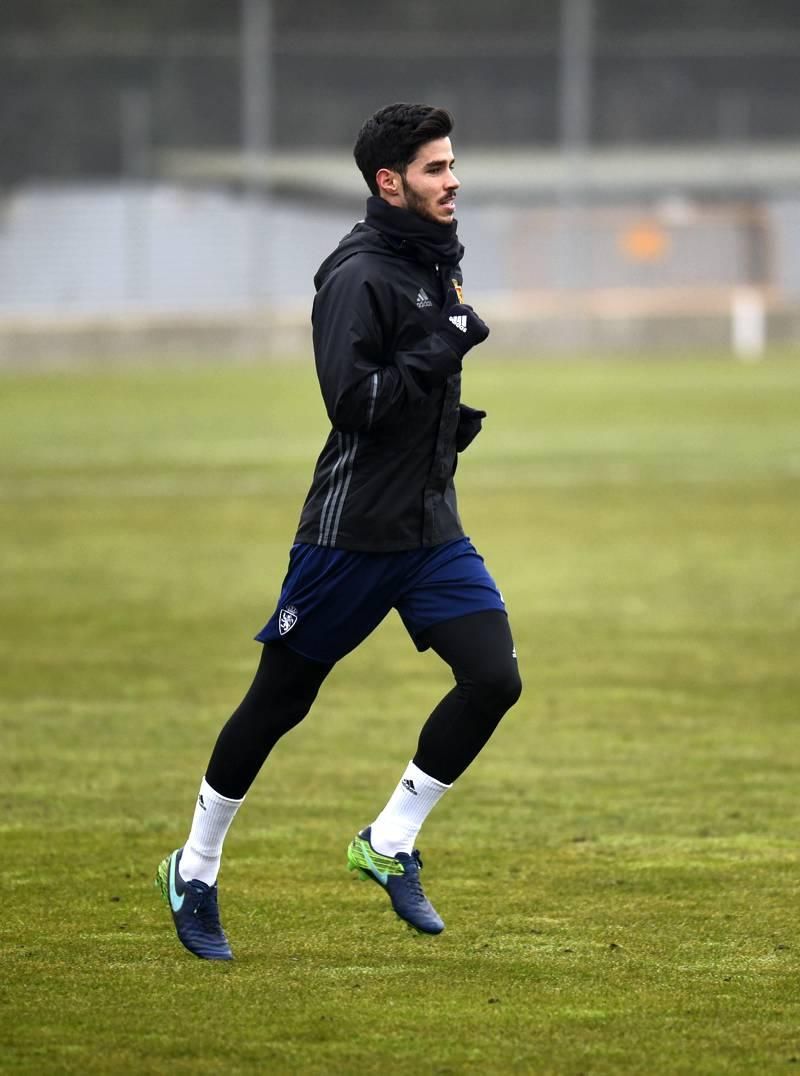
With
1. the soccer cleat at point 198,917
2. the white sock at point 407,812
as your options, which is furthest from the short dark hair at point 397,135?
the soccer cleat at point 198,917

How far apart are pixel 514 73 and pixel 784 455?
80.3 ft

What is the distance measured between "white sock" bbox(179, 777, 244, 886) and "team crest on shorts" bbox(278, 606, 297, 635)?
1.55ft

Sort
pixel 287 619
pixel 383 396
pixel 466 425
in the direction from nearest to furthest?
pixel 383 396 < pixel 287 619 < pixel 466 425

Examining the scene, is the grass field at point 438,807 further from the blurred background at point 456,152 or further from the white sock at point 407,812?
the blurred background at point 456,152

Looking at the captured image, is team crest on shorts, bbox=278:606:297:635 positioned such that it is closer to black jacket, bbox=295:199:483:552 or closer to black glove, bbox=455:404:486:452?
black jacket, bbox=295:199:483:552

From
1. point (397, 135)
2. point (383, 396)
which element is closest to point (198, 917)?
point (383, 396)

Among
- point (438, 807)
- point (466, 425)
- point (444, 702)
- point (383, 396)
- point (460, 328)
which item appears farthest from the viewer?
point (438, 807)

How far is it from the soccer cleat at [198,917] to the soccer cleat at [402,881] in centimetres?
43

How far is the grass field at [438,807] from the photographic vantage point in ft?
16.5

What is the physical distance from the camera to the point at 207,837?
582 cm

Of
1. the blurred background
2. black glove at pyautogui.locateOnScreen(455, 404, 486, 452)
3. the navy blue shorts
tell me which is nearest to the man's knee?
the navy blue shorts

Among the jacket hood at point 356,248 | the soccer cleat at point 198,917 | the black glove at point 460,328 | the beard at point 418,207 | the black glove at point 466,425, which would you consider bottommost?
the soccer cleat at point 198,917

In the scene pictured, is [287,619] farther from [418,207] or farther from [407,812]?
[418,207]

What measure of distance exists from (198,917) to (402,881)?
22.1 inches
